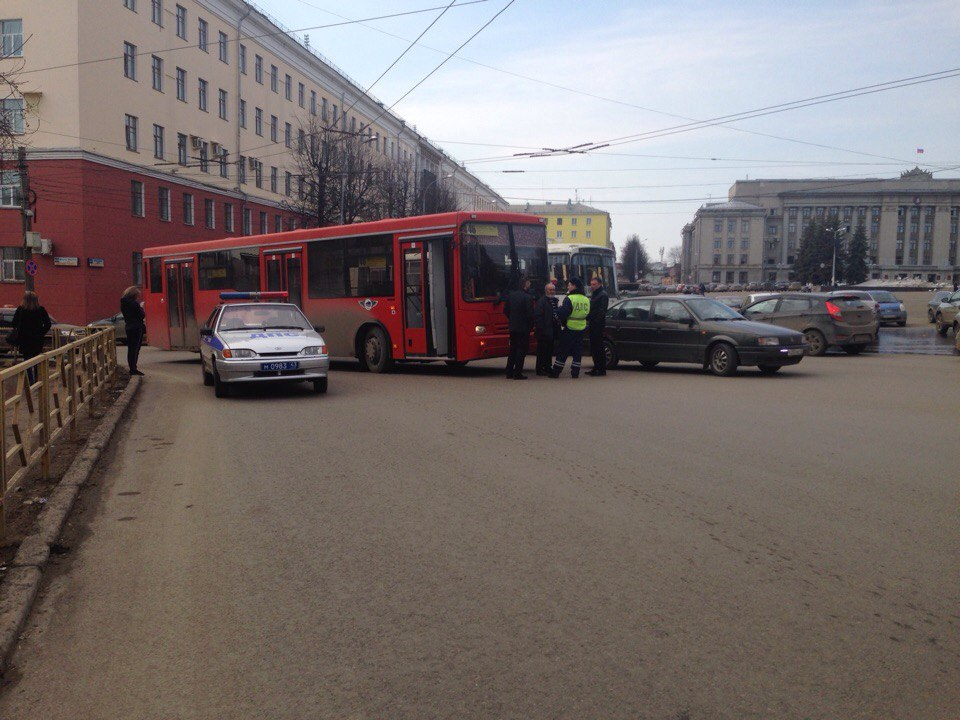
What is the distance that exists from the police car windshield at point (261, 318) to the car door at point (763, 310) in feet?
41.2

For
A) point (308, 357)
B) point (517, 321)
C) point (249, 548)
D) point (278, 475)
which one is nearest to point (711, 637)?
point (249, 548)

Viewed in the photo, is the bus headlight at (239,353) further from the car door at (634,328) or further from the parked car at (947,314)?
the parked car at (947,314)

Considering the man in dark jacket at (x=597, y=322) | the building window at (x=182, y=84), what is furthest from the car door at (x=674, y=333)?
the building window at (x=182, y=84)

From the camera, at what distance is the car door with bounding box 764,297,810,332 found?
22.6 meters

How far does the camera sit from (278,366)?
13.7 meters

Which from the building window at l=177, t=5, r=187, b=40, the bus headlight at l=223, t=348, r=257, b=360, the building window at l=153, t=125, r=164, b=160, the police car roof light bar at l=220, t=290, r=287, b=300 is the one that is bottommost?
the bus headlight at l=223, t=348, r=257, b=360

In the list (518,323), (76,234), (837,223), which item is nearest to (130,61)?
(76,234)

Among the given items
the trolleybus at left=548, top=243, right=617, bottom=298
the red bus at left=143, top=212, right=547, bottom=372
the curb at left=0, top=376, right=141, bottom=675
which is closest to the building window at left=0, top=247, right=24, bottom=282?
the red bus at left=143, top=212, right=547, bottom=372

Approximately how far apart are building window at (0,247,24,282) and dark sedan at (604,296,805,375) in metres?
26.6

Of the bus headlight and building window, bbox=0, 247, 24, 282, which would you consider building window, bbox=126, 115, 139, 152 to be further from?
the bus headlight

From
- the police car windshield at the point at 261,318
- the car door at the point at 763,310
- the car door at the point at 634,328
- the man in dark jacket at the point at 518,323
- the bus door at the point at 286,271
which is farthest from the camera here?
the car door at the point at 763,310

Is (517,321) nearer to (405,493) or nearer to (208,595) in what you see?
(405,493)

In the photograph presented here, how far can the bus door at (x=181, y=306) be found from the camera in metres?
23.0

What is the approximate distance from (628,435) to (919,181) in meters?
133
